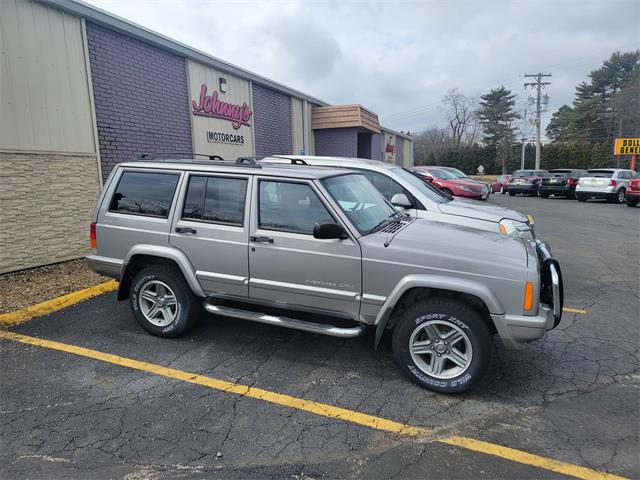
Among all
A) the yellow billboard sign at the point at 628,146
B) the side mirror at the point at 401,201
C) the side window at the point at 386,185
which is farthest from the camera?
the yellow billboard sign at the point at 628,146

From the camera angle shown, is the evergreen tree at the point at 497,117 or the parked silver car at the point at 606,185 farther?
the evergreen tree at the point at 497,117

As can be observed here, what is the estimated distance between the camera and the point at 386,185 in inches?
267

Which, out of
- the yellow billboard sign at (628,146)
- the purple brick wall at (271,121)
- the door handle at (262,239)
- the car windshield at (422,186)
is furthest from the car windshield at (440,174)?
the yellow billboard sign at (628,146)

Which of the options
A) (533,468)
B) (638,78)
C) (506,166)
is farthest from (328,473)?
(638,78)

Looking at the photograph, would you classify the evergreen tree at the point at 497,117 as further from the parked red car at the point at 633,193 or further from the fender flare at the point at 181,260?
the fender flare at the point at 181,260

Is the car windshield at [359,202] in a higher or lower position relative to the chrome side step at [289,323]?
higher

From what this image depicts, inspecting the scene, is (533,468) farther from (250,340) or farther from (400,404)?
(250,340)

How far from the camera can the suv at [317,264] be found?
329 centimetres

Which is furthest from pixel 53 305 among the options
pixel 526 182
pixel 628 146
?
pixel 628 146

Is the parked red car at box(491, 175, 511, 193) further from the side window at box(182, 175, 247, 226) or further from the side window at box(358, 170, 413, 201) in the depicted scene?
the side window at box(182, 175, 247, 226)

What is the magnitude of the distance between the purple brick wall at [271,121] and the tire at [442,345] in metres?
10.6

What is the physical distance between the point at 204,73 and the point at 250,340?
8.22 meters

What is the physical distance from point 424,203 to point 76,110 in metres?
6.11

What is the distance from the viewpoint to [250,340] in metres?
4.42
